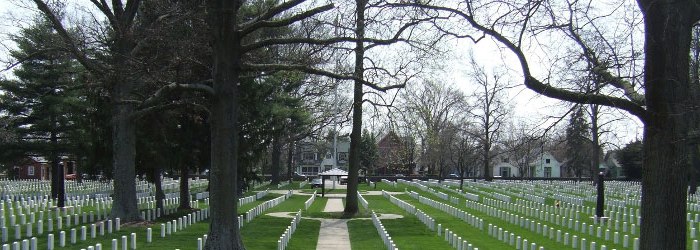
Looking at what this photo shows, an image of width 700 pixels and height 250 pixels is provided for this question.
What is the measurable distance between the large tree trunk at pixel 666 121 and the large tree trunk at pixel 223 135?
747 centimetres

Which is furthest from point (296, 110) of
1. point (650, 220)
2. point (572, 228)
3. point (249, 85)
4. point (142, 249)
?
point (650, 220)

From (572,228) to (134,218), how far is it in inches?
Result: 545

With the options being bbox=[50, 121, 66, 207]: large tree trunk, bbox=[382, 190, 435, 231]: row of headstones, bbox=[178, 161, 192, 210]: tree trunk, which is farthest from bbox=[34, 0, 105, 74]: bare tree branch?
bbox=[382, 190, 435, 231]: row of headstones

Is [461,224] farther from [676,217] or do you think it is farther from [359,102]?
[676,217]

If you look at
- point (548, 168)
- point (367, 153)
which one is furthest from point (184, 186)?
point (548, 168)

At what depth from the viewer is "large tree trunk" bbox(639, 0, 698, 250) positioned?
791 cm

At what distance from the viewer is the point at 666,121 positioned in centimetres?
800

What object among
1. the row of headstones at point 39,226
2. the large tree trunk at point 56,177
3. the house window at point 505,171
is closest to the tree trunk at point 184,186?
the large tree trunk at point 56,177

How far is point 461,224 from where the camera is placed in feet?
72.5

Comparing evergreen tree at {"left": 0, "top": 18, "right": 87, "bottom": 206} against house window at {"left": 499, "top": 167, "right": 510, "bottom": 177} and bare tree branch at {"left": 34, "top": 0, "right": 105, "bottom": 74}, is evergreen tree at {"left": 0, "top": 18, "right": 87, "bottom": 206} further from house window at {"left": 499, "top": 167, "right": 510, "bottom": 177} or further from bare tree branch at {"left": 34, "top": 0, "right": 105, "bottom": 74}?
house window at {"left": 499, "top": 167, "right": 510, "bottom": 177}

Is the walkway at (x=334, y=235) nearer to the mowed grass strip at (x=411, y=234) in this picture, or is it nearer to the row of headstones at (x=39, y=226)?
the mowed grass strip at (x=411, y=234)

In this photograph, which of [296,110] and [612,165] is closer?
[296,110]

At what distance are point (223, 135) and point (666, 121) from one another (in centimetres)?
774

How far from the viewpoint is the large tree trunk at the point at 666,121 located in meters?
7.91
